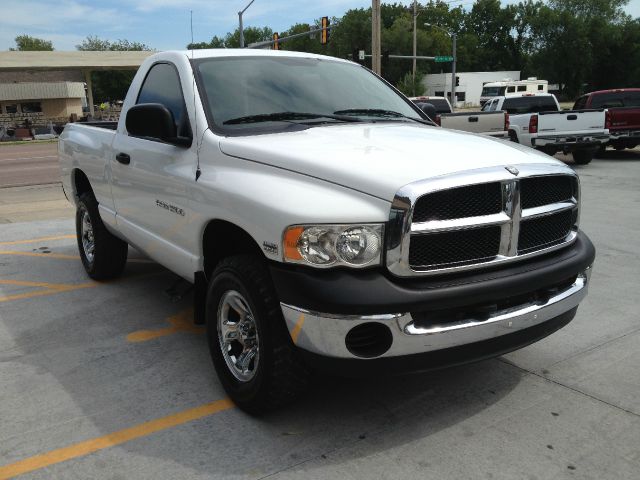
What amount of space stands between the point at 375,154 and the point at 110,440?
1926 mm

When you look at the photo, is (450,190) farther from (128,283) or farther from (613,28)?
(613,28)

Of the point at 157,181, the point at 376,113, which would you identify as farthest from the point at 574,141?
the point at 157,181

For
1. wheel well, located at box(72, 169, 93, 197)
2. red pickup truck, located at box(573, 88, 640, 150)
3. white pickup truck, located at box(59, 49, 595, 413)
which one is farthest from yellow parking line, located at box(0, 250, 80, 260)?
red pickup truck, located at box(573, 88, 640, 150)

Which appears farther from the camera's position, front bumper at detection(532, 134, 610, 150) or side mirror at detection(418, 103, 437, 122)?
front bumper at detection(532, 134, 610, 150)

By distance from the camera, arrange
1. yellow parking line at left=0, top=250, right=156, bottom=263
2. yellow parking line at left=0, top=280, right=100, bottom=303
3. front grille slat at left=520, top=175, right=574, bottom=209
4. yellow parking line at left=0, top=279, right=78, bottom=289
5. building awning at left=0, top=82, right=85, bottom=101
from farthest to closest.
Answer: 1. building awning at left=0, top=82, right=85, bottom=101
2. yellow parking line at left=0, top=250, right=156, bottom=263
3. yellow parking line at left=0, top=279, right=78, bottom=289
4. yellow parking line at left=0, top=280, right=100, bottom=303
5. front grille slat at left=520, top=175, right=574, bottom=209

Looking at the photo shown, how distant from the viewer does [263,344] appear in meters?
2.96

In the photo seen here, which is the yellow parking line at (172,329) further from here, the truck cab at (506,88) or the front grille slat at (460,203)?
the truck cab at (506,88)

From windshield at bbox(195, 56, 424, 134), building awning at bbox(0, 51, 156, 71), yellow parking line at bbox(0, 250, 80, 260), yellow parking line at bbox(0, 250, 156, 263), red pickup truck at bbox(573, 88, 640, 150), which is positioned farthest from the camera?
building awning at bbox(0, 51, 156, 71)

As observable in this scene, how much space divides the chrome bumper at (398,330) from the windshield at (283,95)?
137 cm

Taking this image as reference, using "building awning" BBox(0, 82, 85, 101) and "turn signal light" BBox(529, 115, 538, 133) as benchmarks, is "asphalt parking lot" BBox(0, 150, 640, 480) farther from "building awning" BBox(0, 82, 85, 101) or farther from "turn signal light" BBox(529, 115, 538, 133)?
"building awning" BBox(0, 82, 85, 101)

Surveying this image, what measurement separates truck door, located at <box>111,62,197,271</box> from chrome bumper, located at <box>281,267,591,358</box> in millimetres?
1217

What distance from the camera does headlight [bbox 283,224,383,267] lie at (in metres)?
2.70

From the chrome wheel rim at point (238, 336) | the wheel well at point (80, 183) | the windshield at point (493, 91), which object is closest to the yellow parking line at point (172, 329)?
the chrome wheel rim at point (238, 336)

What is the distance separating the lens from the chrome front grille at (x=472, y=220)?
2.69m
